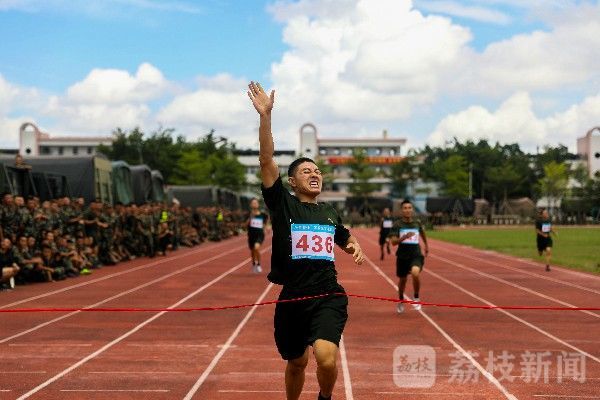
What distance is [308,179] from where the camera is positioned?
5379 millimetres

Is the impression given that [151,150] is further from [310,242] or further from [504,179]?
[310,242]

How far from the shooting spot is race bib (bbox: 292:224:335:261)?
17.5 ft

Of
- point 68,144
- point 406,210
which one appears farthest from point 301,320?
point 68,144

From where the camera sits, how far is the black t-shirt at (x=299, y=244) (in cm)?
532

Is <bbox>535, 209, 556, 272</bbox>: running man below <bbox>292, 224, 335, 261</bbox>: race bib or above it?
below

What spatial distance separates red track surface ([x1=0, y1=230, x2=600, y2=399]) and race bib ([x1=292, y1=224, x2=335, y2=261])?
185 cm

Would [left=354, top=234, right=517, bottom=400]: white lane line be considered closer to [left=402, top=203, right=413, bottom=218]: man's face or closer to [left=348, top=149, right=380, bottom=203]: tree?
[left=402, top=203, right=413, bottom=218]: man's face

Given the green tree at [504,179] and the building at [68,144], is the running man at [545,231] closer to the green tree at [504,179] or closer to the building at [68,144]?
the green tree at [504,179]

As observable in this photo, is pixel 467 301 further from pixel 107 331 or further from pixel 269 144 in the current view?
pixel 269 144

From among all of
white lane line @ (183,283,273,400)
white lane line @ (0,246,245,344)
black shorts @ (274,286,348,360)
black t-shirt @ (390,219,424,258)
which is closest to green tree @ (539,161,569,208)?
white lane line @ (0,246,245,344)

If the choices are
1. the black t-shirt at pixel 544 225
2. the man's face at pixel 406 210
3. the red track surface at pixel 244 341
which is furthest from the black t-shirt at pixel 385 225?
the man's face at pixel 406 210

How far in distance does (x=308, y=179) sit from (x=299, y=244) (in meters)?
0.43

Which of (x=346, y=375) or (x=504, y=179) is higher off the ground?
(x=504, y=179)

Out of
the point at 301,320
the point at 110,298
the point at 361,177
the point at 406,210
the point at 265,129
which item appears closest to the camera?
the point at 265,129
